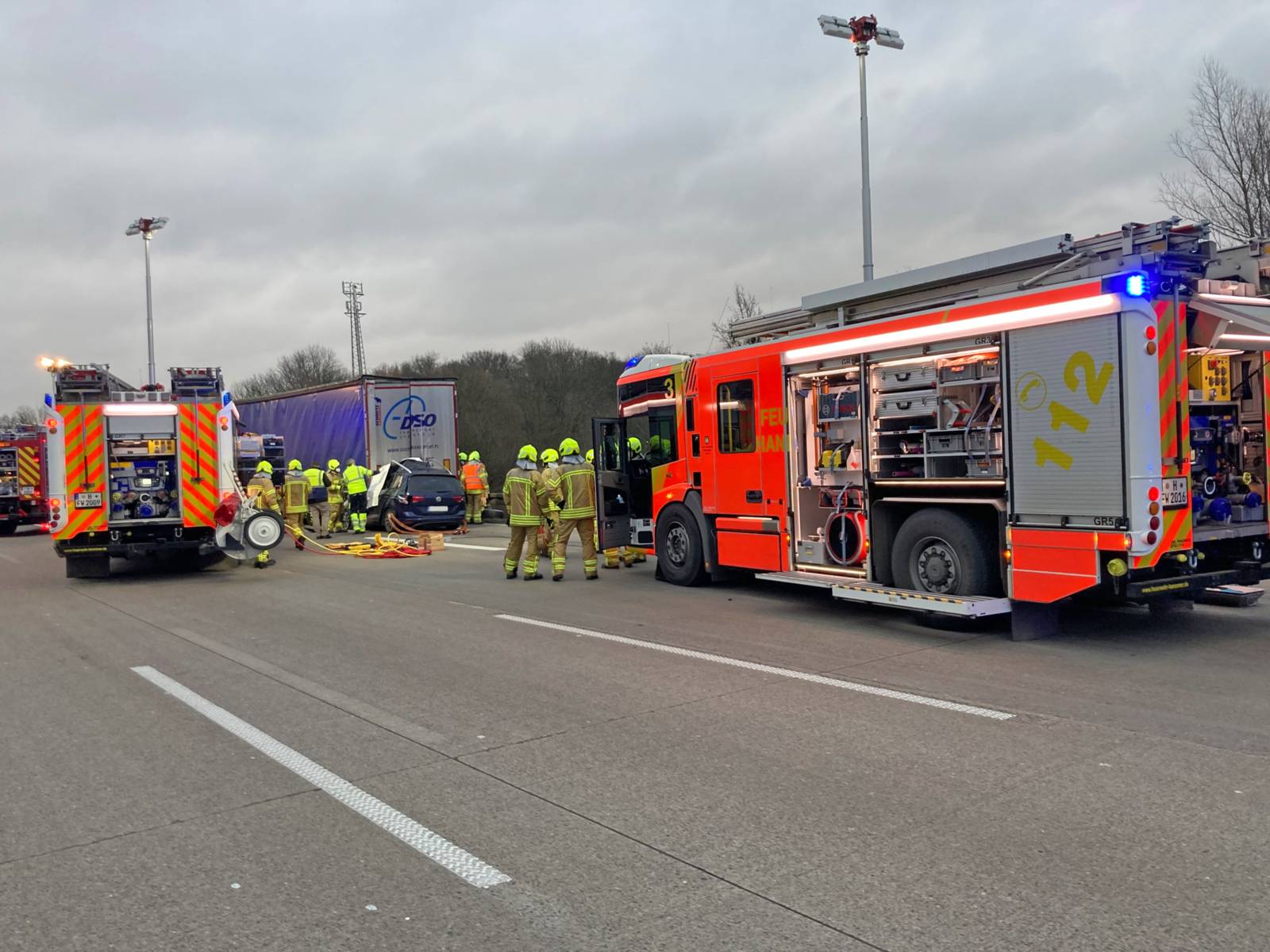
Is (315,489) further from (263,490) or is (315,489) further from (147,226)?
(147,226)

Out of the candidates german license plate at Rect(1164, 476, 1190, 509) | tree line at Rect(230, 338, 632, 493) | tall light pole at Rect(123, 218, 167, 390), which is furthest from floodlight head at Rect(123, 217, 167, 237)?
german license plate at Rect(1164, 476, 1190, 509)

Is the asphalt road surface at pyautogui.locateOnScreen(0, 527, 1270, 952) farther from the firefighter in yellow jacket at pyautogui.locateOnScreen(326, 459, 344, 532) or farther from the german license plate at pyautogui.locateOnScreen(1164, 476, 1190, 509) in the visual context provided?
the firefighter in yellow jacket at pyautogui.locateOnScreen(326, 459, 344, 532)

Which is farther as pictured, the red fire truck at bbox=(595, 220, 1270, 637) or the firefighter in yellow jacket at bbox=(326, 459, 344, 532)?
the firefighter in yellow jacket at bbox=(326, 459, 344, 532)

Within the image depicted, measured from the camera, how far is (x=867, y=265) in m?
16.0

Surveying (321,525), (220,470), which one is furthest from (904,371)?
(321,525)

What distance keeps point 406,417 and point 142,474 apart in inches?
400

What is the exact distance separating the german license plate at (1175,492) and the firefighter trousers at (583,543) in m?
7.28

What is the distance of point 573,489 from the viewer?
42.8 ft

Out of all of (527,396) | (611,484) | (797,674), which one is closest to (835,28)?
(611,484)

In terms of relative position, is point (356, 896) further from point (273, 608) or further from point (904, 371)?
point (273, 608)

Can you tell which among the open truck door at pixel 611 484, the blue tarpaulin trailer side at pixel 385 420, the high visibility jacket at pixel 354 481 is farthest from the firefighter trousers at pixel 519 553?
the blue tarpaulin trailer side at pixel 385 420

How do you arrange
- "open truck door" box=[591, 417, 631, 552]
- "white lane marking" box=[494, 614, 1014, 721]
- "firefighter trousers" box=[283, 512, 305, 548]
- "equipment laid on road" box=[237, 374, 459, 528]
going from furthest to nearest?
"equipment laid on road" box=[237, 374, 459, 528]
"firefighter trousers" box=[283, 512, 305, 548]
"open truck door" box=[591, 417, 631, 552]
"white lane marking" box=[494, 614, 1014, 721]

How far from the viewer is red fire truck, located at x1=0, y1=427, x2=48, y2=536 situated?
92.3 ft

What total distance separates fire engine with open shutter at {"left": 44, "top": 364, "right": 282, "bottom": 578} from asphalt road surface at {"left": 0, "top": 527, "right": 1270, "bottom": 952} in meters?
5.25
